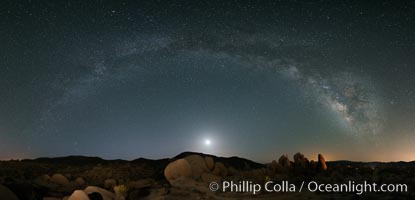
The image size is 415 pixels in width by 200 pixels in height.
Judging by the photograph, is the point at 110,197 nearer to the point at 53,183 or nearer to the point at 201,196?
the point at 201,196

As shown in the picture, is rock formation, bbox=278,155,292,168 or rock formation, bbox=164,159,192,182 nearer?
rock formation, bbox=164,159,192,182

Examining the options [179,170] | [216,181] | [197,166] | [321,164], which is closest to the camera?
[216,181]

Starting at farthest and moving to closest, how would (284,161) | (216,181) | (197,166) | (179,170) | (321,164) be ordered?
(197,166)
(284,161)
(179,170)
(321,164)
(216,181)

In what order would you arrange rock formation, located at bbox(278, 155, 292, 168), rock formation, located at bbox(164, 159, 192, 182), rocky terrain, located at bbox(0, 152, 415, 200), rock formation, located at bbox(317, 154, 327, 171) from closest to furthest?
1. rocky terrain, located at bbox(0, 152, 415, 200)
2. rock formation, located at bbox(317, 154, 327, 171)
3. rock formation, located at bbox(164, 159, 192, 182)
4. rock formation, located at bbox(278, 155, 292, 168)

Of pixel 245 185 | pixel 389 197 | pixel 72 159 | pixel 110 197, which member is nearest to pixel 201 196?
pixel 245 185

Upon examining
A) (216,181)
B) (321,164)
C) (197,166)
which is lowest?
(216,181)

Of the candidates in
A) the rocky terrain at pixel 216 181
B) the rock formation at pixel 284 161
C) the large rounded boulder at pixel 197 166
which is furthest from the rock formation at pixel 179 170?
the rock formation at pixel 284 161

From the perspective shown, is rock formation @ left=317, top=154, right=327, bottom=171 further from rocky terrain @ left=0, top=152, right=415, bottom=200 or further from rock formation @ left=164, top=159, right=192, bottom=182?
rock formation @ left=164, top=159, right=192, bottom=182

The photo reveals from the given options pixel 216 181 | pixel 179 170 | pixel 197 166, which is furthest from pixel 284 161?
pixel 179 170

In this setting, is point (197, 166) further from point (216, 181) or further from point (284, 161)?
point (284, 161)

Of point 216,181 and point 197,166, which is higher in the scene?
point 197,166

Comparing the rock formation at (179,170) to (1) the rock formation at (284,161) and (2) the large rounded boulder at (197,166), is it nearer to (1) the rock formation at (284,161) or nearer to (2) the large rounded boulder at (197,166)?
(2) the large rounded boulder at (197,166)

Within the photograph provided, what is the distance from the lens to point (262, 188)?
65.4 ft

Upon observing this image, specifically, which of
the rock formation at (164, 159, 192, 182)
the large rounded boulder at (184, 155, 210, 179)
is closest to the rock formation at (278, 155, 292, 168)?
the large rounded boulder at (184, 155, 210, 179)
